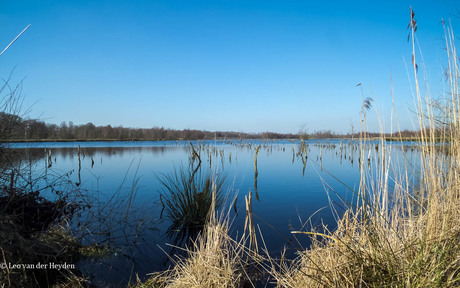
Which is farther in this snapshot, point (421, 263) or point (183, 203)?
point (183, 203)

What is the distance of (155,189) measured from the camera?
10.8m

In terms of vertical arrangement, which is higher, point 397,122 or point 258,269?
point 397,122

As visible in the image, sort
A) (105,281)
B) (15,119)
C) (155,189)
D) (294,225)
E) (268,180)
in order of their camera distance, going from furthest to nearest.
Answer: (268,180)
(155,189)
(294,225)
(15,119)
(105,281)

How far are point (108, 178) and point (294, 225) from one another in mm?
10947

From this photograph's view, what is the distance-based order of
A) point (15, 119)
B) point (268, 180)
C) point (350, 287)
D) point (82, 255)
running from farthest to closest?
point (268, 180)
point (82, 255)
point (15, 119)
point (350, 287)

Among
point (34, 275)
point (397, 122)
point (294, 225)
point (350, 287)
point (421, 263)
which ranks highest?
point (397, 122)

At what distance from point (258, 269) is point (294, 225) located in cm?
266

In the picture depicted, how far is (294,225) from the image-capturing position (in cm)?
652

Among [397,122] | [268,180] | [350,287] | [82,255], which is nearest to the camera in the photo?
[350,287]

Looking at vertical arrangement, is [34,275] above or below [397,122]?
below

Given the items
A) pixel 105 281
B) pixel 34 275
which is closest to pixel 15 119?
pixel 34 275

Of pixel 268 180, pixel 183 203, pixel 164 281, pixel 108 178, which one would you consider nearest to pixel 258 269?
pixel 164 281

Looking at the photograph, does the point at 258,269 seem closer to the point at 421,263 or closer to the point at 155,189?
the point at 421,263

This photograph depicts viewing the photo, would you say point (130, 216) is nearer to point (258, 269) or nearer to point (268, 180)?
point (258, 269)
